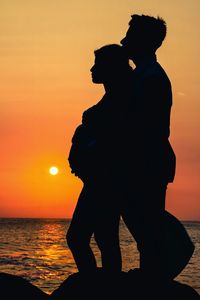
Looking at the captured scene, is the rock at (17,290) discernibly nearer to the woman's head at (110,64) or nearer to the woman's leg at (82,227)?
the woman's leg at (82,227)

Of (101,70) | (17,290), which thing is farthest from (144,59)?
(17,290)

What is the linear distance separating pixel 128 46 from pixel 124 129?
0.78 metres

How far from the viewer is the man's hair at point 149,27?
17.5 feet

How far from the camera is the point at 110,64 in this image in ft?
18.1

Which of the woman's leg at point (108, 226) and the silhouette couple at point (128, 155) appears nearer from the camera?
the silhouette couple at point (128, 155)

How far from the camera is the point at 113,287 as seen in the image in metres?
5.59

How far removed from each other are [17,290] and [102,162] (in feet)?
4.85

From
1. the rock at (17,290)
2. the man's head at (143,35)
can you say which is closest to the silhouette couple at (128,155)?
the man's head at (143,35)

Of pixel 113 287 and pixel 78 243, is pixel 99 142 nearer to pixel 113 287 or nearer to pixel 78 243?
pixel 78 243

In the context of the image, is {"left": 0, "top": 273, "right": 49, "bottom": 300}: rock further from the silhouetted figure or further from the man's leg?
the man's leg

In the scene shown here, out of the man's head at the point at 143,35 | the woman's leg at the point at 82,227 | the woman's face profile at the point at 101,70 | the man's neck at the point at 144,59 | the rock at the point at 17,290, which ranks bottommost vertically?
the rock at the point at 17,290

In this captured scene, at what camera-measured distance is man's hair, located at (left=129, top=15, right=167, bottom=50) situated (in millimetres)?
5320

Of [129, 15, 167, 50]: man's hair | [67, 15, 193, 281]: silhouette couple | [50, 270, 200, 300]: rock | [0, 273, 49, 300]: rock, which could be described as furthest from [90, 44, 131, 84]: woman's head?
[0, 273, 49, 300]: rock

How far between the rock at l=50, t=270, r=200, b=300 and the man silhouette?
0.16 meters
